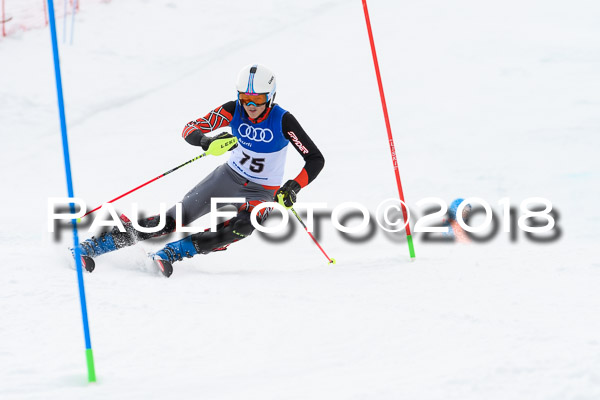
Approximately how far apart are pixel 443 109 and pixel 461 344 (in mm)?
6493

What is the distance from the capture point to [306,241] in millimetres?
5938

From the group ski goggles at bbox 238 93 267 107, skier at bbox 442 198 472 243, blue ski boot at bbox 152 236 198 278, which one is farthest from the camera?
skier at bbox 442 198 472 243

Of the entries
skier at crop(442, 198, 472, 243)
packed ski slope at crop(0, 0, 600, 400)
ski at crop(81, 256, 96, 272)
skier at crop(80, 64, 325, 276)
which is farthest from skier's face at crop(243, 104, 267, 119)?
skier at crop(442, 198, 472, 243)

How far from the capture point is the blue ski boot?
4.18 meters

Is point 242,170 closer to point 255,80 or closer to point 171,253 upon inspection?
point 255,80

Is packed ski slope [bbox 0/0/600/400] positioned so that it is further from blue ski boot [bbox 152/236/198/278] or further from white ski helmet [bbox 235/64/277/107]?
white ski helmet [bbox 235/64/277/107]

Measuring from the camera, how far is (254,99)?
15.0ft

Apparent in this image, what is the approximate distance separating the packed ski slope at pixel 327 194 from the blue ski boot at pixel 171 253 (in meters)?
0.09

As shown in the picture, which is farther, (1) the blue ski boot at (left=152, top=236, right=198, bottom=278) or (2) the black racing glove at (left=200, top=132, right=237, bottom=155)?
(2) the black racing glove at (left=200, top=132, right=237, bottom=155)

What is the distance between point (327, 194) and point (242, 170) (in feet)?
7.43

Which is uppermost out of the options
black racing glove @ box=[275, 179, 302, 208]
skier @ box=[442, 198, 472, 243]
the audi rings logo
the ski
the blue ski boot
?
the audi rings logo

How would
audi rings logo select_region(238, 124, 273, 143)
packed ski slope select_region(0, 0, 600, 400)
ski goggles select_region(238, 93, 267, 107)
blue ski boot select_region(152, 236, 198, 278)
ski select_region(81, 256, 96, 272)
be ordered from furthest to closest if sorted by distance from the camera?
audi rings logo select_region(238, 124, 273, 143) → ski goggles select_region(238, 93, 267, 107) → blue ski boot select_region(152, 236, 198, 278) → ski select_region(81, 256, 96, 272) → packed ski slope select_region(0, 0, 600, 400)

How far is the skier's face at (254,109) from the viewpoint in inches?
182

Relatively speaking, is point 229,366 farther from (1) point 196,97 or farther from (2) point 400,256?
(1) point 196,97
